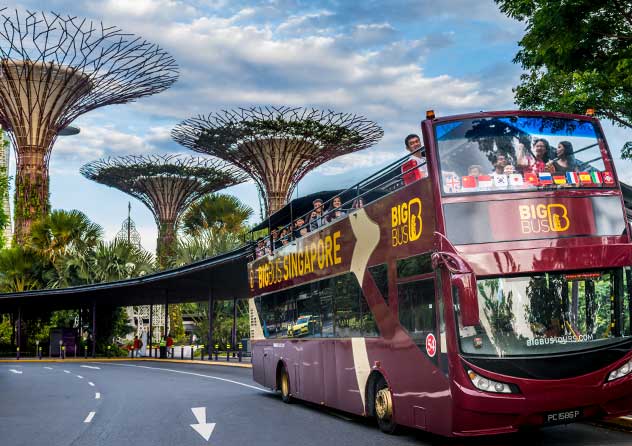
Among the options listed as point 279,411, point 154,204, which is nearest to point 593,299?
point 279,411

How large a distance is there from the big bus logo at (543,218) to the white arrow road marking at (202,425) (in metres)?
5.79

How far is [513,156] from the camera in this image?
948cm

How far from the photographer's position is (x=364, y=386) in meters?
12.3

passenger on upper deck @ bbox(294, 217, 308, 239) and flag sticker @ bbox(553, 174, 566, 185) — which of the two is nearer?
flag sticker @ bbox(553, 174, 566, 185)

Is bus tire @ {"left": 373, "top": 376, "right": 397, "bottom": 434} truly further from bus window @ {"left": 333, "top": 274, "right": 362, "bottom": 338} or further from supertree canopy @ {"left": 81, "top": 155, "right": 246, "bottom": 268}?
supertree canopy @ {"left": 81, "top": 155, "right": 246, "bottom": 268}

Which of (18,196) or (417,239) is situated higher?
(18,196)

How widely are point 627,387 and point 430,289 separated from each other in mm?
2495

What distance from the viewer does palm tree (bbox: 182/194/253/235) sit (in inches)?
2763

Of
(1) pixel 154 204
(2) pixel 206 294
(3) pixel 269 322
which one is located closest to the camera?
(3) pixel 269 322

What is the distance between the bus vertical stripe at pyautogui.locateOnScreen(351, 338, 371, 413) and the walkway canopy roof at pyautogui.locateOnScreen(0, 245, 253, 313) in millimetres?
20409

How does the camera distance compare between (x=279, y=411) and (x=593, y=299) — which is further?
(x=279, y=411)

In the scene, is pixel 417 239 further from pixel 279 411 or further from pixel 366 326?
pixel 279 411

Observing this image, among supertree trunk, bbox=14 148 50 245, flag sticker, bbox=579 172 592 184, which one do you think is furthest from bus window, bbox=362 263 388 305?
supertree trunk, bbox=14 148 50 245

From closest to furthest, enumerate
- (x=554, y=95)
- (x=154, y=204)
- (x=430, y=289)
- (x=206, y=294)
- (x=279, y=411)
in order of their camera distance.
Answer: (x=430, y=289)
(x=279, y=411)
(x=554, y=95)
(x=206, y=294)
(x=154, y=204)
